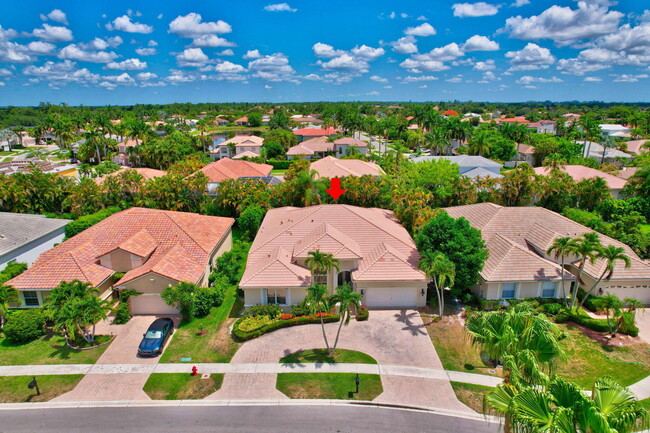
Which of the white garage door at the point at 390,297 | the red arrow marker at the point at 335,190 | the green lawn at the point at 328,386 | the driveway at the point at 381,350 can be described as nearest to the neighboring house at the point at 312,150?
the red arrow marker at the point at 335,190

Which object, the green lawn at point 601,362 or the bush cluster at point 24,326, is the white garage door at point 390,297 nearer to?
the green lawn at point 601,362

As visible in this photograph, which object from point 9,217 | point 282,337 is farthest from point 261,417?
point 9,217

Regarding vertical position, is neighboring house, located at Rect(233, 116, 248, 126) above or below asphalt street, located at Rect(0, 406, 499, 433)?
above

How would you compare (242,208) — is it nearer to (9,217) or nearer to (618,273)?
(9,217)

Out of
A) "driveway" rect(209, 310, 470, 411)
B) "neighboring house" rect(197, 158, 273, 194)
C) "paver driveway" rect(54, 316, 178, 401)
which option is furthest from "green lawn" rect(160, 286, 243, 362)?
"neighboring house" rect(197, 158, 273, 194)

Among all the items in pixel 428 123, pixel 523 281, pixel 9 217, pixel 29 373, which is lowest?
pixel 29 373

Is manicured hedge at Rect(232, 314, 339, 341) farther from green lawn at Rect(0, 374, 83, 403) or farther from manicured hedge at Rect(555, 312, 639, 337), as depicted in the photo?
manicured hedge at Rect(555, 312, 639, 337)

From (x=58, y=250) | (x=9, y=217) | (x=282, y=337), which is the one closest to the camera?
(x=282, y=337)
